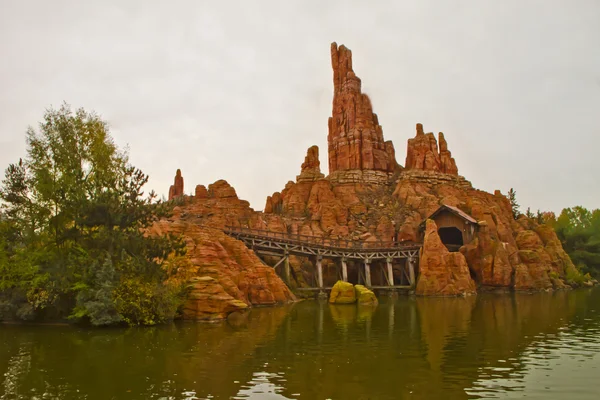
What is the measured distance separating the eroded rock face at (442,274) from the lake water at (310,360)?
20367 mm

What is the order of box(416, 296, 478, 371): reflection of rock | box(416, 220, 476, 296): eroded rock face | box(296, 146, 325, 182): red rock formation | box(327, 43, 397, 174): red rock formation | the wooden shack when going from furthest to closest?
box(327, 43, 397, 174): red rock formation
box(296, 146, 325, 182): red rock formation
the wooden shack
box(416, 220, 476, 296): eroded rock face
box(416, 296, 478, 371): reflection of rock

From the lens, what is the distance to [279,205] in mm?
77375

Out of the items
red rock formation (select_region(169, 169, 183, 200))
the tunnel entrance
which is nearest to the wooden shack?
the tunnel entrance

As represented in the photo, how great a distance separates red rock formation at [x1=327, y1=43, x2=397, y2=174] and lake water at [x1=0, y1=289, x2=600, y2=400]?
2288 inches

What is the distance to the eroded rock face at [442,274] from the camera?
48.2 meters

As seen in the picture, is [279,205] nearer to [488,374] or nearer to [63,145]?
[63,145]

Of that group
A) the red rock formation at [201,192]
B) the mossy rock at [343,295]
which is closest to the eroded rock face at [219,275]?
the mossy rock at [343,295]

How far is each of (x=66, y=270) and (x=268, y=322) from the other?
452 inches

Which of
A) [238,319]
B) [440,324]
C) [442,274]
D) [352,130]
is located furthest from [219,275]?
[352,130]

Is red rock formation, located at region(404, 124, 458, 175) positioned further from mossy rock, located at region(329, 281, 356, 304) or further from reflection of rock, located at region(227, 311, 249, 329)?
reflection of rock, located at region(227, 311, 249, 329)

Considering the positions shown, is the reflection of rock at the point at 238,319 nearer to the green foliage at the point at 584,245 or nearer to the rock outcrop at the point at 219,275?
the rock outcrop at the point at 219,275

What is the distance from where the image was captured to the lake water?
496 inches

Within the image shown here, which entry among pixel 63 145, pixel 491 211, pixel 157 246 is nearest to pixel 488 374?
pixel 157 246

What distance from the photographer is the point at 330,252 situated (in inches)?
2079
